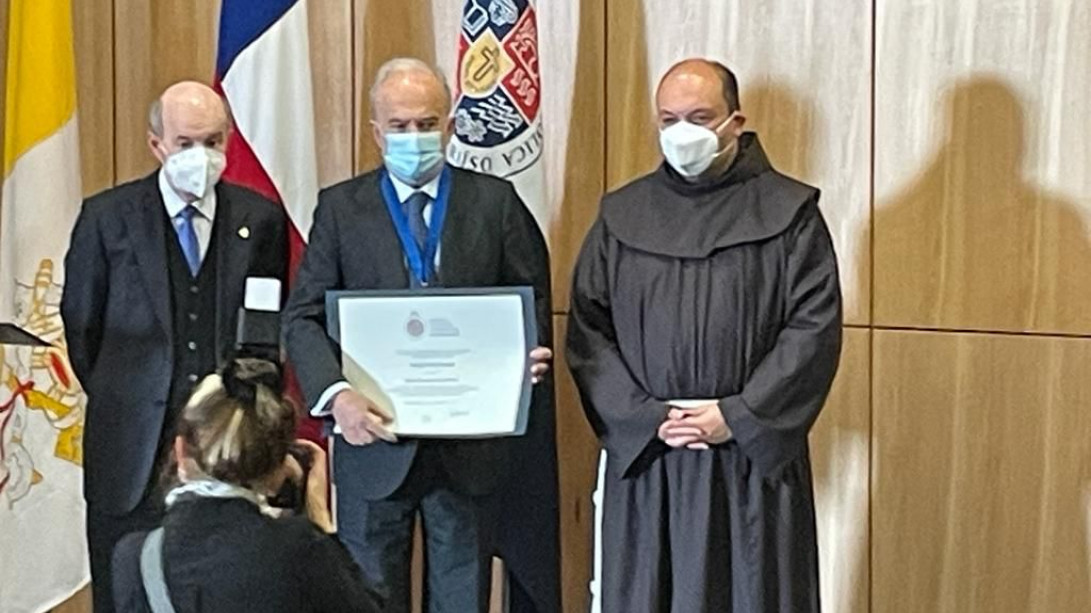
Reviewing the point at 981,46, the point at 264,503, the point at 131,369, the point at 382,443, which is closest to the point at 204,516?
the point at 264,503

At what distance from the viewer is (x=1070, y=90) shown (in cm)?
358

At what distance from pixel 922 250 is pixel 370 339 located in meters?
1.46

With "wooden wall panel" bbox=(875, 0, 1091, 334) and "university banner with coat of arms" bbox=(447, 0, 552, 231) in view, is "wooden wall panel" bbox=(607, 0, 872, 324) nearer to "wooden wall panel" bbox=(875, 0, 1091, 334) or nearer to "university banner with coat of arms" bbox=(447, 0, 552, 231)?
"wooden wall panel" bbox=(875, 0, 1091, 334)

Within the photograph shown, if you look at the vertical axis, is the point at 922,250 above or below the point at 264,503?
above

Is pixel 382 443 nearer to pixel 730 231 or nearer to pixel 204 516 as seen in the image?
pixel 730 231

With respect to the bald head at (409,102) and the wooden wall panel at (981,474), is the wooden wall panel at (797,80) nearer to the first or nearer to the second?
the wooden wall panel at (981,474)

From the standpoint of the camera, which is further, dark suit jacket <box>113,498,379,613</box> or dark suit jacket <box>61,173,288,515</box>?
dark suit jacket <box>61,173,288,515</box>

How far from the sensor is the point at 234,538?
2102 millimetres

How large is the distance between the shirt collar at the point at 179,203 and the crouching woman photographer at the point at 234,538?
45.1 inches

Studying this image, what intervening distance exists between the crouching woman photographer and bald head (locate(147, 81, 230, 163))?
1.16 meters

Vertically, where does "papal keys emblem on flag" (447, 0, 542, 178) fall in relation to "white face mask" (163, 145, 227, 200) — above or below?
above

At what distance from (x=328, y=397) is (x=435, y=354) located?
23cm

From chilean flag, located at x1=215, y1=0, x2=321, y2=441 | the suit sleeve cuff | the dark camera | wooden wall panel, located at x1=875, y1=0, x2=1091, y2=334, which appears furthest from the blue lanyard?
wooden wall panel, located at x1=875, y1=0, x2=1091, y2=334

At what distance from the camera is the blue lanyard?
321 centimetres
